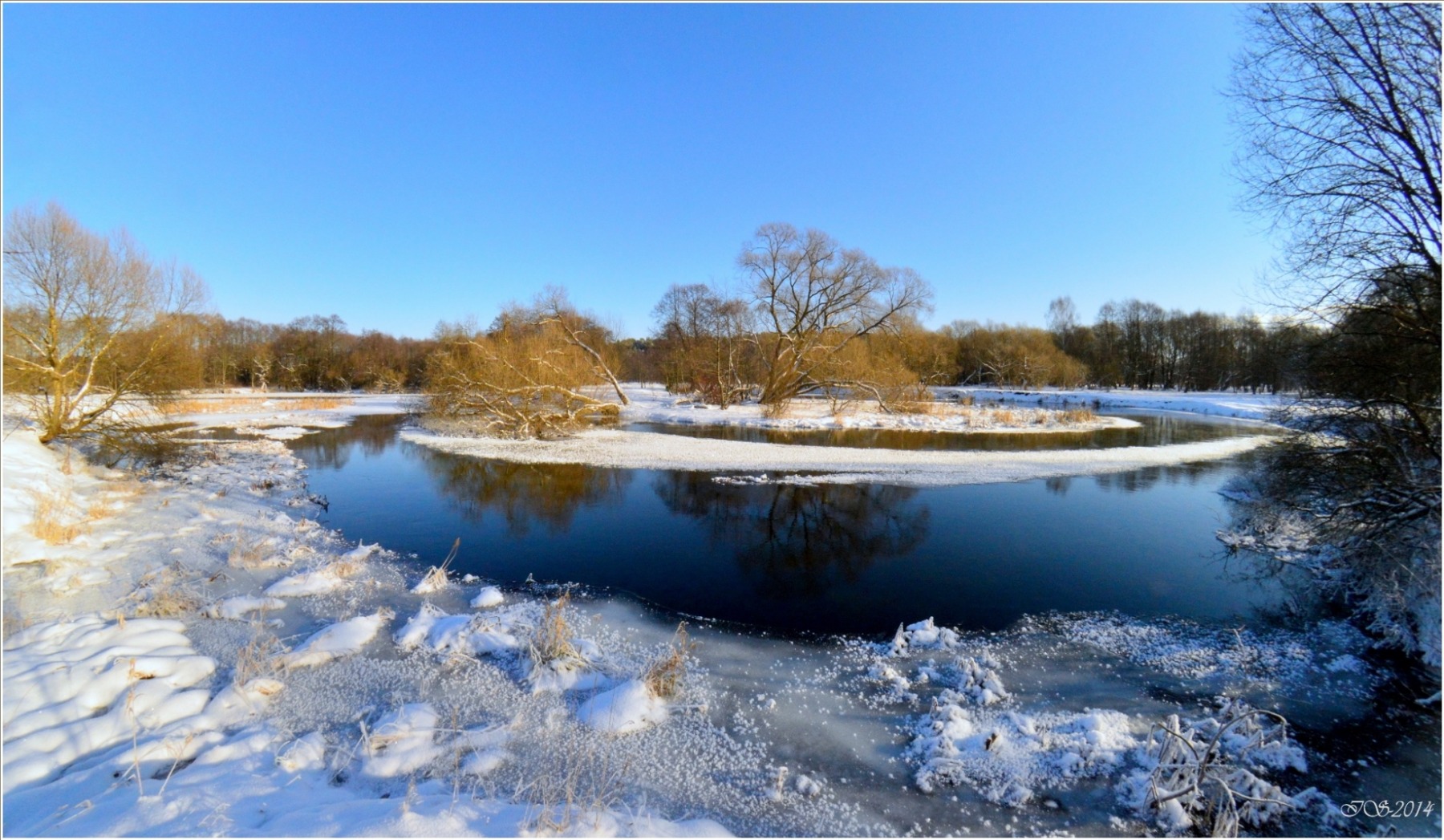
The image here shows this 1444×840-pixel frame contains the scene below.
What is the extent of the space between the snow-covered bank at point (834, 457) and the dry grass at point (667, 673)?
9.30 meters

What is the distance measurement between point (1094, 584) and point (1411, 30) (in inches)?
241

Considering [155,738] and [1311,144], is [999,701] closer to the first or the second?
[155,738]

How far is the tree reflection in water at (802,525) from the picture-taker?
311 inches

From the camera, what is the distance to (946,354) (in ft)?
198

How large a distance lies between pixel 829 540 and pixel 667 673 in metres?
5.11

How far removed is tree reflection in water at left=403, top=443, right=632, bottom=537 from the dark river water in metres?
0.07

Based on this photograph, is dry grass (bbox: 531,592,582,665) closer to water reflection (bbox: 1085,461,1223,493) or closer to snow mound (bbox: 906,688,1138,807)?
snow mound (bbox: 906,688,1138,807)

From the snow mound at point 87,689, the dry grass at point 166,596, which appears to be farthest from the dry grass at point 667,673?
the dry grass at point 166,596

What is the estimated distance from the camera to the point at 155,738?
369 centimetres

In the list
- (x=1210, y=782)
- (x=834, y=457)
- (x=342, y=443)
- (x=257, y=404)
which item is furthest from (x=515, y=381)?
(x=257, y=404)

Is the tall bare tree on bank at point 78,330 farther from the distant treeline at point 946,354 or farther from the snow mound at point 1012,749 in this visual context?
the distant treeline at point 946,354

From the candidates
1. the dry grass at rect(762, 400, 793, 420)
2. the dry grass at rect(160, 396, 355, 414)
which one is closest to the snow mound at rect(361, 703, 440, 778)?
the dry grass at rect(762, 400, 793, 420)

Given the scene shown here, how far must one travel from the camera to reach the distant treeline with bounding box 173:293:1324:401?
49.5m

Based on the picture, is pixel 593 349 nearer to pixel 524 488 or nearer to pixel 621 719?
pixel 524 488
